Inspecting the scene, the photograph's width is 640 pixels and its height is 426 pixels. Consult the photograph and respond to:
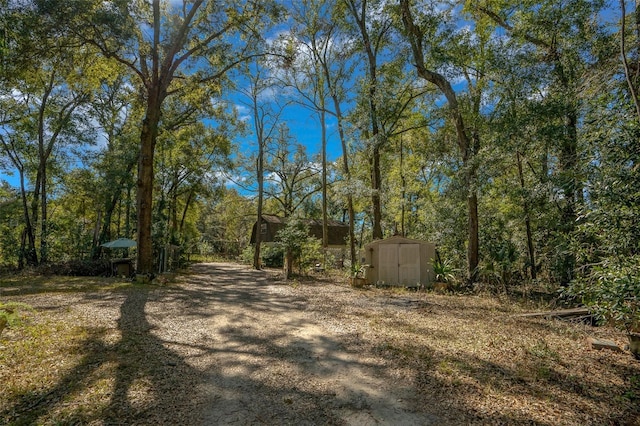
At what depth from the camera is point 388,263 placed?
1241 centimetres

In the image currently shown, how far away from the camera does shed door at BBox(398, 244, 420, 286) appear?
12.0m

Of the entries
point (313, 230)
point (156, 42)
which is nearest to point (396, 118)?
point (156, 42)

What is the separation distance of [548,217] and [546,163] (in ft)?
6.95

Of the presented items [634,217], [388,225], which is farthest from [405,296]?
[388,225]

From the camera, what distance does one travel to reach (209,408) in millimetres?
3182

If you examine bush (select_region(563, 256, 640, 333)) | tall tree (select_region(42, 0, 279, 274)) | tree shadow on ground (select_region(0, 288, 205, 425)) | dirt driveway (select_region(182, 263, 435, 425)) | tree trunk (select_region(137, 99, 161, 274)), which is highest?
tall tree (select_region(42, 0, 279, 274))

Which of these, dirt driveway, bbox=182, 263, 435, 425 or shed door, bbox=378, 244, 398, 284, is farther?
shed door, bbox=378, 244, 398, 284

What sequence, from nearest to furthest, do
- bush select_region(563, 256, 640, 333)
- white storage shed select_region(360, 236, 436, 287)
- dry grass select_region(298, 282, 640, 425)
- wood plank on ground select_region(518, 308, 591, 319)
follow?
dry grass select_region(298, 282, 640, 425) < bush select_region(563, 256, 640, 333) < wood plank on ground select_region(518, 308, 591, 319) < white storage shed select_region(360, 236, 436, 287)

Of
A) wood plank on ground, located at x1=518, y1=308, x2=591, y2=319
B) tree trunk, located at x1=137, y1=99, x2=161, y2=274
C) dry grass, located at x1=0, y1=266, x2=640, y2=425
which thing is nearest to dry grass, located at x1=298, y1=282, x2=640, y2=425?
dry grass, located at x1=0, y1=266, x2=640, y2=425

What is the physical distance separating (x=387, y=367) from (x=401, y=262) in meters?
8.29

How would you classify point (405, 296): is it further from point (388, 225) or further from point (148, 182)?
point (388, 225)

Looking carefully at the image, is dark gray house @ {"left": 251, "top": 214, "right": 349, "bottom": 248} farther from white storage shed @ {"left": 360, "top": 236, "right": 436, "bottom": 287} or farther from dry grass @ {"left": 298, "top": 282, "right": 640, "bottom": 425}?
dry grass @ {"left": 298, "top": 282, "right": 640, "bottom": 425}

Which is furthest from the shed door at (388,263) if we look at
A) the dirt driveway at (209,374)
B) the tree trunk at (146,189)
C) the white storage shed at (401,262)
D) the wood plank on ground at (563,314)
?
the tree trunk at (146,189)

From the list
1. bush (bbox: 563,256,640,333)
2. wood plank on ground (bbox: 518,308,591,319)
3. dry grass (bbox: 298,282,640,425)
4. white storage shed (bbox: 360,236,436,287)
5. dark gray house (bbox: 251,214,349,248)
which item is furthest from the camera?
dark gray house (bbox: 251,214,349,248)
